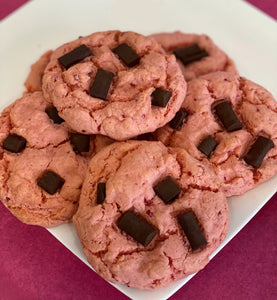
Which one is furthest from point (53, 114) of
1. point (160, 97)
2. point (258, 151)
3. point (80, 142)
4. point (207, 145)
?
point (258, 151)

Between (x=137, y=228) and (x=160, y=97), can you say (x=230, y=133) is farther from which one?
(x=137, y=228)

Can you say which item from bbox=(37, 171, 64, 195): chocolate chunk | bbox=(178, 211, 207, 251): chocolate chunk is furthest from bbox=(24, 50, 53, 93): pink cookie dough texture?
bbox=(178, 211, 207, 251): chocolate chunk

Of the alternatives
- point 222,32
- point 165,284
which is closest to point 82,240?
point 165,284

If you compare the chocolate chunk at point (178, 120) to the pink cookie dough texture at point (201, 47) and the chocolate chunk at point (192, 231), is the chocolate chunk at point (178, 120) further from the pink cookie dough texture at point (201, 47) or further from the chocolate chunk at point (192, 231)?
the chocolate chunk at point (192, 231)

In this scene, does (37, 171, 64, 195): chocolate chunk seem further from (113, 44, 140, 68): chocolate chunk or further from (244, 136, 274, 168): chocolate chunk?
(244, 136, 274, 168): chocolate chunk

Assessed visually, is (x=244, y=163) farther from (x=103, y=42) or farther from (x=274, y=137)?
(x=103, y=42)

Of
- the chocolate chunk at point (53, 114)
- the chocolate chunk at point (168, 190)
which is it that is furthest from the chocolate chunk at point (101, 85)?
the chocolate chunk at point (168, 190)
